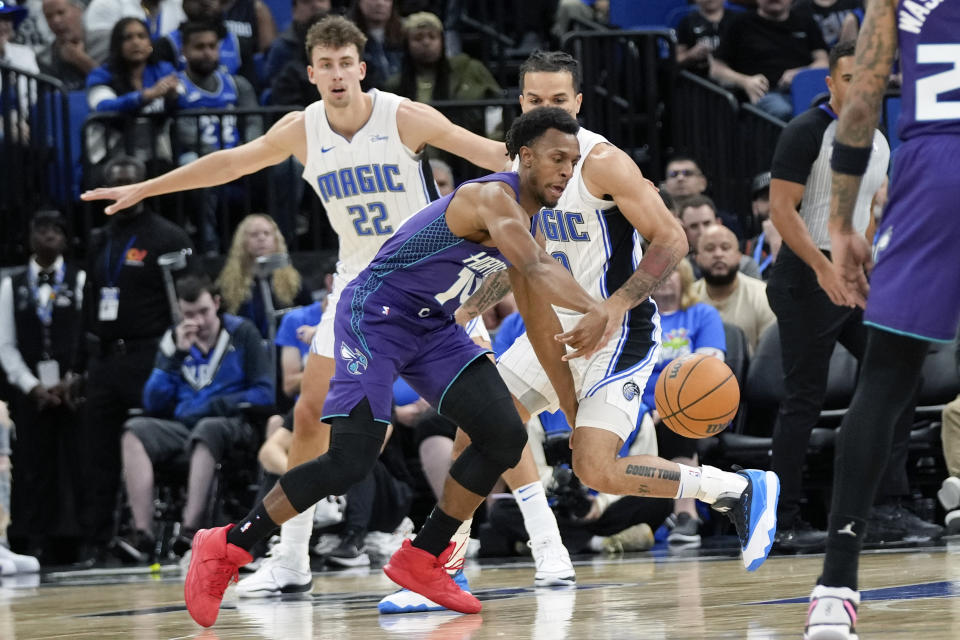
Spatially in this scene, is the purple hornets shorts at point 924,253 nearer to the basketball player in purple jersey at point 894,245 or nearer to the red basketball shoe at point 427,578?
the basketball player in purple jersey at point 894,245

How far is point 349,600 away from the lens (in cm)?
595

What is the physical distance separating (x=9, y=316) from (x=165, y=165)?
1.64m

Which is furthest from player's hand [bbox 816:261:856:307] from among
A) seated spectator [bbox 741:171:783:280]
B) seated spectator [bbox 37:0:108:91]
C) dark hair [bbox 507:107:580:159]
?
seated spectator [bbox 37:0:108:91]

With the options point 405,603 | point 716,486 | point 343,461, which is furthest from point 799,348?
point 343,461

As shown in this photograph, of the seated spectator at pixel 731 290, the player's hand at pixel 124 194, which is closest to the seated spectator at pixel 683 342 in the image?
the seated spectator at pixel 731 290

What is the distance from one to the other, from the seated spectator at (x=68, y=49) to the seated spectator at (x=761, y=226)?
5.82 metres

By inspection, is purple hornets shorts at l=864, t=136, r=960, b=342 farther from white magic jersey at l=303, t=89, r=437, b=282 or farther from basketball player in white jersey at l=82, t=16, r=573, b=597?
white magic jersey at l=303, t=89, r=437, b=282

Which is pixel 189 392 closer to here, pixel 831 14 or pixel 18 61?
pixel 18 61

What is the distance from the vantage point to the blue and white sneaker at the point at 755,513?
18.1 ft

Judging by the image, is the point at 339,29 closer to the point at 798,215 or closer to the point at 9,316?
the point at 798,215

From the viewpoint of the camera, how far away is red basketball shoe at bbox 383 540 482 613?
201 inches

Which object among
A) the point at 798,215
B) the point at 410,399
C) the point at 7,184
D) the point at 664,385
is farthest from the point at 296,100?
the point at 664,385

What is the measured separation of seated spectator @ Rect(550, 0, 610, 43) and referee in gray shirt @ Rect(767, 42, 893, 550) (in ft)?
17.5

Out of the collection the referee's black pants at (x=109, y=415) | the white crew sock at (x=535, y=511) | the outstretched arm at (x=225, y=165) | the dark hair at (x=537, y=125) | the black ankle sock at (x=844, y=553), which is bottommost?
the referee's black pants at (x=109, y=415)
